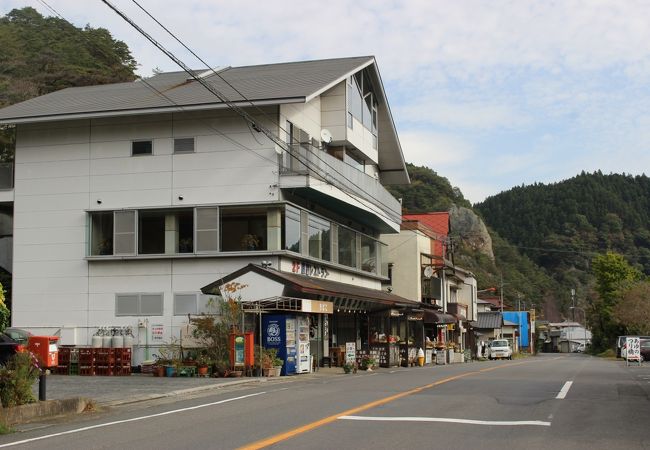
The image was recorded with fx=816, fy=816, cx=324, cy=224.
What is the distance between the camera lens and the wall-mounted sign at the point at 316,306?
90.0 feet

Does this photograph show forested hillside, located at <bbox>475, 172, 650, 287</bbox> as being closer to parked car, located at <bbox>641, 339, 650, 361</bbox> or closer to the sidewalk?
parked car, located at <bbox>641, 339, 650, 361</bbox>

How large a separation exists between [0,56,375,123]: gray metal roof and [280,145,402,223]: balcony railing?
2453 mm

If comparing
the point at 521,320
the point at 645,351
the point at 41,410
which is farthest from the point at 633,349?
the point at 521,320

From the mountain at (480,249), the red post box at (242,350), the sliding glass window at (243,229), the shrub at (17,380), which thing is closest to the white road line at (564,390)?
the red post box at (242,350)

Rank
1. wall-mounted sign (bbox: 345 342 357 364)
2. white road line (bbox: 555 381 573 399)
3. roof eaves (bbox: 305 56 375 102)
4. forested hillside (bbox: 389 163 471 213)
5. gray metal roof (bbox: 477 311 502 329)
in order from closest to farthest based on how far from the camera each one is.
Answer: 1. white road line (bbox: 555 381 573 399)
2. roof eaves (bbox: 305 56 375 102)
3. wall-mounted sign (bbox: 345 342 357 364)
4. gray metal roof (bbox: 477 311 502 329)
5. forested hillside (bbox: 389 163 471 213)

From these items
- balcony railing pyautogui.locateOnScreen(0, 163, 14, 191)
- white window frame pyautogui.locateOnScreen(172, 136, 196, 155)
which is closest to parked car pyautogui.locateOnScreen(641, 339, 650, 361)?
white window frame pyautogui.locateOnScreen(172, 136, 196, 155)

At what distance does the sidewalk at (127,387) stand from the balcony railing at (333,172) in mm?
8147

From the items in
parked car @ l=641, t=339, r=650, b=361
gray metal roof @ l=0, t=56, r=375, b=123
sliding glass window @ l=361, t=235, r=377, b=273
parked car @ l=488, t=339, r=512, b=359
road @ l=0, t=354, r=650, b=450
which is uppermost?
gray metal roof @ l=0, t=56, r=375, b=123

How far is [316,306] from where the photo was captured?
93.5 feet

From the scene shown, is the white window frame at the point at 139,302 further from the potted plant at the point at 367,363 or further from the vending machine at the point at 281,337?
the potted plant at the point at 367,363

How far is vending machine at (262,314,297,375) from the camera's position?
2780 cm

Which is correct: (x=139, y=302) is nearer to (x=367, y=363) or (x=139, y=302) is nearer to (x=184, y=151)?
(x=184, y=151)

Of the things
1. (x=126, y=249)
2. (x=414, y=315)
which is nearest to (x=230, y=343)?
(x=126, y=249)

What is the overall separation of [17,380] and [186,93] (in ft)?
65.1
